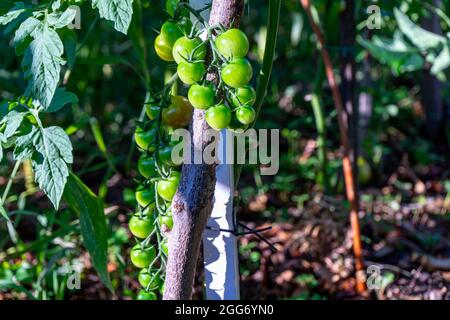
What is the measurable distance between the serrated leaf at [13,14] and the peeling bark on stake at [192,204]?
292 millimetres

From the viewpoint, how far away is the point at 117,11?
2.98ft

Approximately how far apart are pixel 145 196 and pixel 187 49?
293 millimetres

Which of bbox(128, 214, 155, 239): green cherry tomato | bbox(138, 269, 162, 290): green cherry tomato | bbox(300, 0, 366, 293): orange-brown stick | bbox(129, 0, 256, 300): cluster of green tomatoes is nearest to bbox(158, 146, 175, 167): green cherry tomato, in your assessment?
bbox(129, 0, 256, 300): cluster of green tomatoes

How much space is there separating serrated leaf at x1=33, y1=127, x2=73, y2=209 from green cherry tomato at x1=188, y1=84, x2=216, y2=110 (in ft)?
0.66

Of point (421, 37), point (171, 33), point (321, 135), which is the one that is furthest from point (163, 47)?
point (321, 135)

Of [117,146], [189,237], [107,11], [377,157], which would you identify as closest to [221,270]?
[189,237]

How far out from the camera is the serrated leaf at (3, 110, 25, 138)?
959mm

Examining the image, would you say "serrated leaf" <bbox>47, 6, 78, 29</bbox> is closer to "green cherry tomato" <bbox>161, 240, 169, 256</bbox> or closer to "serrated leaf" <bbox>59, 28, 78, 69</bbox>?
"serrated leaf" <bbox>59, 28, 78, 69</bbox>

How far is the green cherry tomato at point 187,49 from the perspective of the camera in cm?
94

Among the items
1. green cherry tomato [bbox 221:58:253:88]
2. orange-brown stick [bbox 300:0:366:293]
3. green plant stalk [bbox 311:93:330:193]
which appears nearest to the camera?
green cherry tomato [bbox 221:58:253:88]

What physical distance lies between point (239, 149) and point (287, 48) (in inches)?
Answer: 73.0

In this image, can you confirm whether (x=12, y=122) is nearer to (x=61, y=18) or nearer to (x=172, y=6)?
(x=61, y=18)

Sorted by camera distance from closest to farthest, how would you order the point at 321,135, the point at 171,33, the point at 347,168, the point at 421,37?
the point at 421,37, the point at 171,33, the point at 347,168, the point at 321,135

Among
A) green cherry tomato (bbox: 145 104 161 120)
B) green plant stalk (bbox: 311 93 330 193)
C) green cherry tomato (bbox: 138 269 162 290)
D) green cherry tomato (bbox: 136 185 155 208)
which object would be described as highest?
green plant stalk (bbox: 311 93 330 193)
